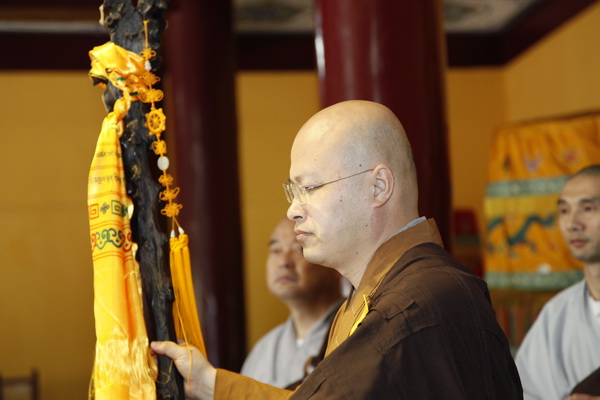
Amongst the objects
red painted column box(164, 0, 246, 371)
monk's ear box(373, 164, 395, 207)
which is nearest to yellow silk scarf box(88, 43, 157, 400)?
monk's ear box(373, 164, 395, 207)

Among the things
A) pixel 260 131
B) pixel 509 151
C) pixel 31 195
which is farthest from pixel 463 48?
pixel 31 195

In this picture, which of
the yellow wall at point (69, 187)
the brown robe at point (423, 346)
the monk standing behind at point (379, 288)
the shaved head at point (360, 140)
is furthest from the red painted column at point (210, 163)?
the brown robe at point (423, 346)

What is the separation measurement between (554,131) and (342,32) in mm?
2442

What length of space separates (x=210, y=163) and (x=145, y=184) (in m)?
2.76

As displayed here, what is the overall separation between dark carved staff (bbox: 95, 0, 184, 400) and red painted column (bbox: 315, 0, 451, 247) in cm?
87

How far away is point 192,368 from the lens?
1614mm

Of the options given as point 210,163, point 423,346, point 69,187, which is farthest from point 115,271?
point 69,187

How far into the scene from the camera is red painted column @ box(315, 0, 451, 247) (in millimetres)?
2350

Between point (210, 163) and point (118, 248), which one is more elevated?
point (210, 163)

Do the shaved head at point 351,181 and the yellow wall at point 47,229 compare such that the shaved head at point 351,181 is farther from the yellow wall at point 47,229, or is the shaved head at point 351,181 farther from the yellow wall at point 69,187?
the yellow wall at point 47,229

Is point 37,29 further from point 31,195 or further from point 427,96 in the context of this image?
point 427,96

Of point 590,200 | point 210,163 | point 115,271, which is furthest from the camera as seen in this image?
point 210,163

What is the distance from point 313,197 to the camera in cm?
152

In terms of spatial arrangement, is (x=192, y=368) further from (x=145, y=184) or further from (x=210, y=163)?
(x=210, y=163)
